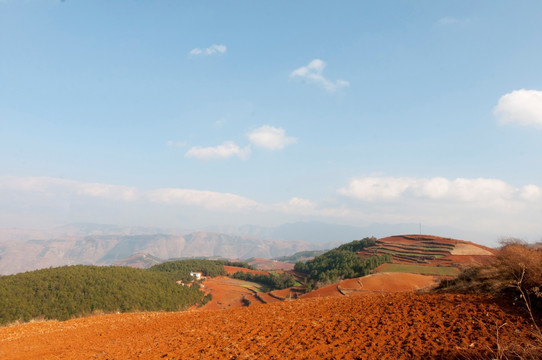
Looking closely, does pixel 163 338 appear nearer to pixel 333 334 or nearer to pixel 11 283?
pixel 333 334

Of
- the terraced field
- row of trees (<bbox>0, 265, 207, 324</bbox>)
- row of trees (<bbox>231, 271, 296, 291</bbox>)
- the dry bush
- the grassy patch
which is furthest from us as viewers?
row of trees (<bbox>231, 271, 296, 291</bbox>)

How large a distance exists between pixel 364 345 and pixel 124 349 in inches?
335

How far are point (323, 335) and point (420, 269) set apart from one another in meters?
71.5

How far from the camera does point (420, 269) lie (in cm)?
6875

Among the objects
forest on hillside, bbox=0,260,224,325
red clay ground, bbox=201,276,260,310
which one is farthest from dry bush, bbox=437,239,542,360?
red clay ground, bbox=201,276,260,310

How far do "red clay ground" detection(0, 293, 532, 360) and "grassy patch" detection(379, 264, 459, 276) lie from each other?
63710 millimetres

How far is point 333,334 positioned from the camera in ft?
27.8

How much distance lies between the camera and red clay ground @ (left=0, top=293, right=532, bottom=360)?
684cm

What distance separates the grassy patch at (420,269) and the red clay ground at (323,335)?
63.7 m

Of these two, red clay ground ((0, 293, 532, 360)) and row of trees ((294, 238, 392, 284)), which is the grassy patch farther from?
red clay ground ((0, 293, 532, 360))

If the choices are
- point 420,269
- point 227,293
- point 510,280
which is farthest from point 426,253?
point 510,280

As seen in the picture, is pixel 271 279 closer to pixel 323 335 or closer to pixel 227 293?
pixel 227 293

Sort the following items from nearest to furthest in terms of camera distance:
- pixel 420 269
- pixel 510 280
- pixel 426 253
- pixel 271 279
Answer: pixel 510 280 < pixel 420 269 < pixel 426 253 < pixel 271 279

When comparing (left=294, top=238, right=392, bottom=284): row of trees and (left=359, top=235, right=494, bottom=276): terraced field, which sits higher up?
(left=359, top=235, right=494, bottom=276): terraced field
